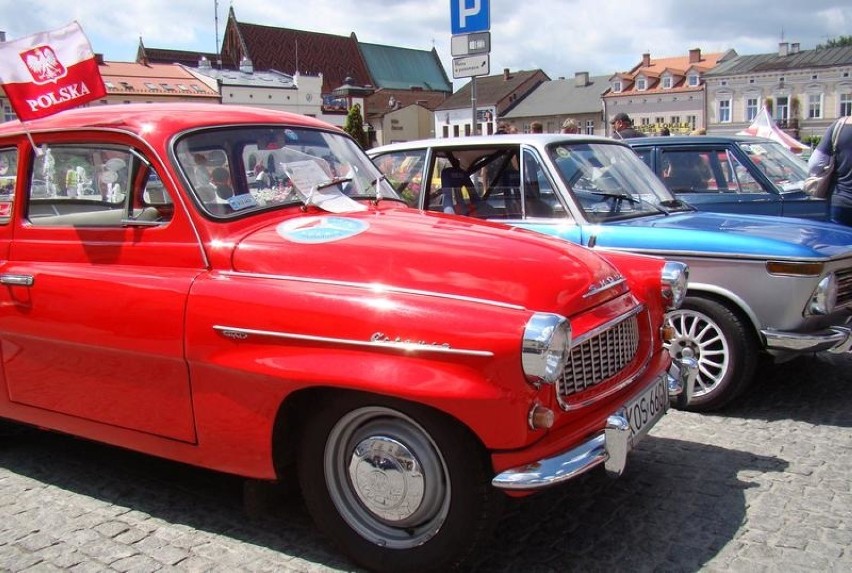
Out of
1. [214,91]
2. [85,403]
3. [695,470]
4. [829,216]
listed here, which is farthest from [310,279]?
[214,91]

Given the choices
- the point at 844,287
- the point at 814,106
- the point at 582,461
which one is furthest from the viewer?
the point at 814,106

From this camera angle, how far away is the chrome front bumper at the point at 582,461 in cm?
265

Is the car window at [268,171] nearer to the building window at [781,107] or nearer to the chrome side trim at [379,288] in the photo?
Result: the chrome side trim at [379,288]

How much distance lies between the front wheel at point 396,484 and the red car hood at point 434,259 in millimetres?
518

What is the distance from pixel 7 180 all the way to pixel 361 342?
2.52m

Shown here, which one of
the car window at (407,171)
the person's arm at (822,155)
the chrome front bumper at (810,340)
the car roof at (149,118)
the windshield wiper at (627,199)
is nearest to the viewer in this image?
the car roof at (149,118)

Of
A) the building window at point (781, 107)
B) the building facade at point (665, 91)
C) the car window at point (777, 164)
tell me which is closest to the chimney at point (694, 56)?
the building facade at point (665, 91)

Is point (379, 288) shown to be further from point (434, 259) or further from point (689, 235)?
point (689, 235)

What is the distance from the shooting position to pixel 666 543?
10.6 ft

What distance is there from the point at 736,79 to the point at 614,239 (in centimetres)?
7046

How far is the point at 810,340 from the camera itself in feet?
14.9

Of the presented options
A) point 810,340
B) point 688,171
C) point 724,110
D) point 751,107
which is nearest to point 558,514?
point 810,340

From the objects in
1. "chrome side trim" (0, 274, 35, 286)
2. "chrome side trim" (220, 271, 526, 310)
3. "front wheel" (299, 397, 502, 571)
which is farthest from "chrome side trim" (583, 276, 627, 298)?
"chrome side trim" (0, 274, 35, 286)

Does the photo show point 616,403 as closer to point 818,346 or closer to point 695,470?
point 695,470
